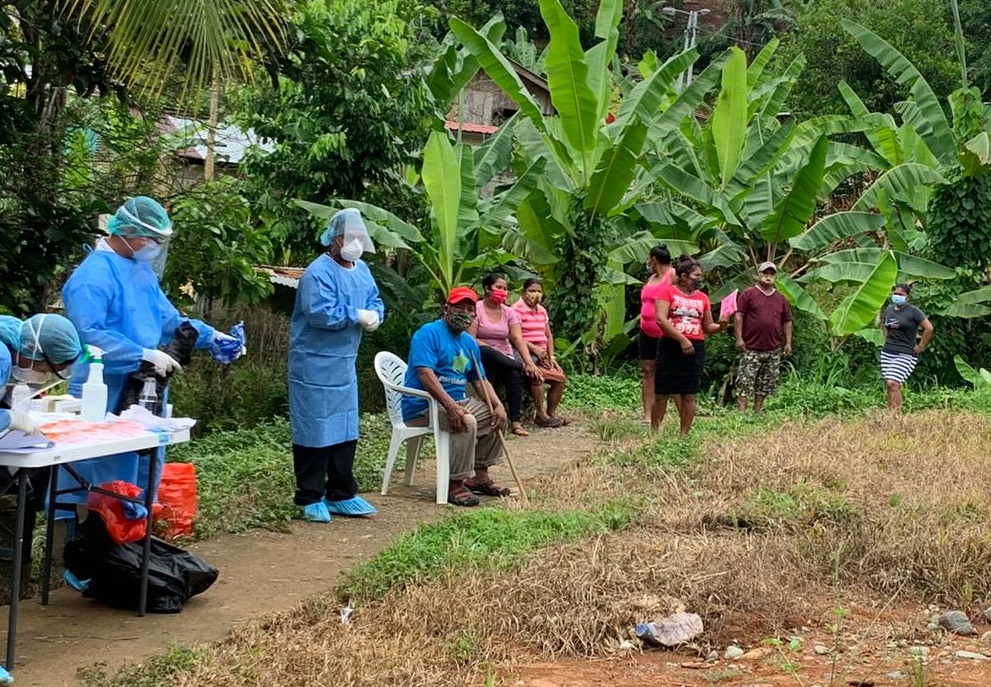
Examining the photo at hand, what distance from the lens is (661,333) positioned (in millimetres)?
9781

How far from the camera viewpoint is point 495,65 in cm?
1232

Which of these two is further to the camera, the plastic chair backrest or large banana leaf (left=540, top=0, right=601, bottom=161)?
large banana leaf (left=540, top=0, right=601, bottom=161)

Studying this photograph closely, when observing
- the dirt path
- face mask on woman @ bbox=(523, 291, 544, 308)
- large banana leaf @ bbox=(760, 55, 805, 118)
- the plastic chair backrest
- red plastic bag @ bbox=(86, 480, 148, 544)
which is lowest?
the dirt path

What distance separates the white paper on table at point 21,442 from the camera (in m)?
4.20

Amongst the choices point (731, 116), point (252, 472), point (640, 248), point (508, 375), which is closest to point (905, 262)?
point (731, 116)

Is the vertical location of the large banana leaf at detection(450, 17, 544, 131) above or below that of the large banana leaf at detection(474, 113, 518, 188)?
above

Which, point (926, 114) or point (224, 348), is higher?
point (926, 114)

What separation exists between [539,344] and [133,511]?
6.72 m

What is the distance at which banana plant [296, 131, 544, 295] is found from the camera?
479 inches

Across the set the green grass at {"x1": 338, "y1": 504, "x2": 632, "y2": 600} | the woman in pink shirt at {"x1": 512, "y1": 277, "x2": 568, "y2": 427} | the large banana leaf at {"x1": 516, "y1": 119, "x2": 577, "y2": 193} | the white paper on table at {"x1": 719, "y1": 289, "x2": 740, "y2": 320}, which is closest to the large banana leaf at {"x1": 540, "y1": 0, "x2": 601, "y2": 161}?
the large banana leaf at {"x1": 516, "y1": 119, "x2": 577, "y2": 193}

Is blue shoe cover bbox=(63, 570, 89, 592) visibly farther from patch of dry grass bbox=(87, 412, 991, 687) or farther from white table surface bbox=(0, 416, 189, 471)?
patch of dry grass bbox=(87, 412, 991, 687)

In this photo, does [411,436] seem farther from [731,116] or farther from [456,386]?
[731,116]

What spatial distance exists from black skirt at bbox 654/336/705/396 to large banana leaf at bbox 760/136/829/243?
4.20 meters

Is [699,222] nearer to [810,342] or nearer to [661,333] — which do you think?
A: [810,342]
